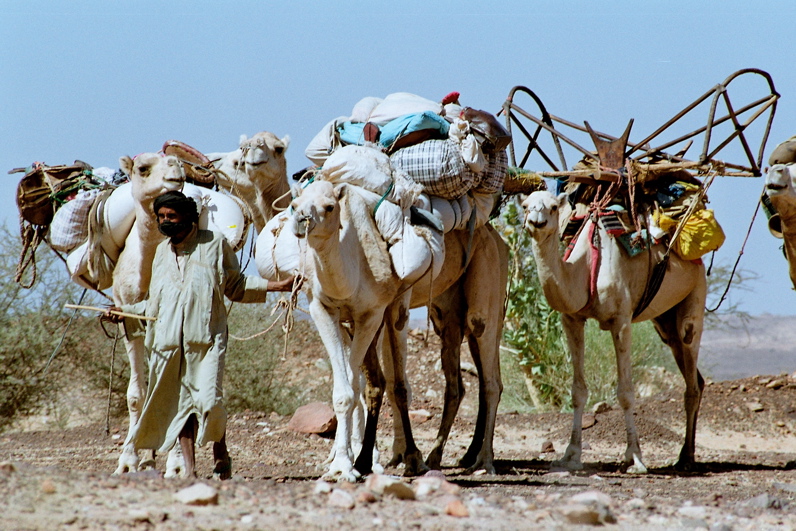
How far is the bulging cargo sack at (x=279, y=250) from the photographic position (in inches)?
296

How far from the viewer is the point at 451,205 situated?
8.59 metres

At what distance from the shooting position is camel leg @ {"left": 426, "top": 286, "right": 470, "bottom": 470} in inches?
358

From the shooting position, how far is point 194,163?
895 cm

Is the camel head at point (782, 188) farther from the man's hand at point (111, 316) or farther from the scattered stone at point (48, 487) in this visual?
the scattered stone at point (48, 487)

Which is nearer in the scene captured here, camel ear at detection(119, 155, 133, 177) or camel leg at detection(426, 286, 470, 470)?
camel ear at detection(119, 155, 133, 177)

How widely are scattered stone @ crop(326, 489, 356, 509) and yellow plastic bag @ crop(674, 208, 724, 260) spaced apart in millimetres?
5866

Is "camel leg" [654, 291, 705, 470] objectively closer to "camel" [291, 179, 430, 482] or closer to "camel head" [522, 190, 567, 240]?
"camel head" [522, 190, 567, 240]

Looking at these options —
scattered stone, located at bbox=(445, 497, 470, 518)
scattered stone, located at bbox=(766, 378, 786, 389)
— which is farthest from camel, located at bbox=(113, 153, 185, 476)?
scattered stone, located at bbox=(766, 378, 786, 389)

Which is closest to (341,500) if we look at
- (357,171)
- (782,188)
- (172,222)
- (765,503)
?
(172,222)

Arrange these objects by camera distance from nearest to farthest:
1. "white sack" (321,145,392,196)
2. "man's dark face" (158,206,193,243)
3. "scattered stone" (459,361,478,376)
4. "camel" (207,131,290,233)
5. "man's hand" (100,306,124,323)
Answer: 1. "man's hand" (100,306,124,323)
2. "man's dark face" (158,206,193,243)
3. "white sack" (321,145,392,196)
4. "camel" (207,131,290,233)
5. "scattered stone" (459,361,478,376)

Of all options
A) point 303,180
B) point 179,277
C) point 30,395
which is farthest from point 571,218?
point 30,395

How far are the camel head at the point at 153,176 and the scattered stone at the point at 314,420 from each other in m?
4.45

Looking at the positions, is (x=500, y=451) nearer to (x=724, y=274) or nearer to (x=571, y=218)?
Answer: (x=571, y=218)

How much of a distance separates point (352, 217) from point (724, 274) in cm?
1177
